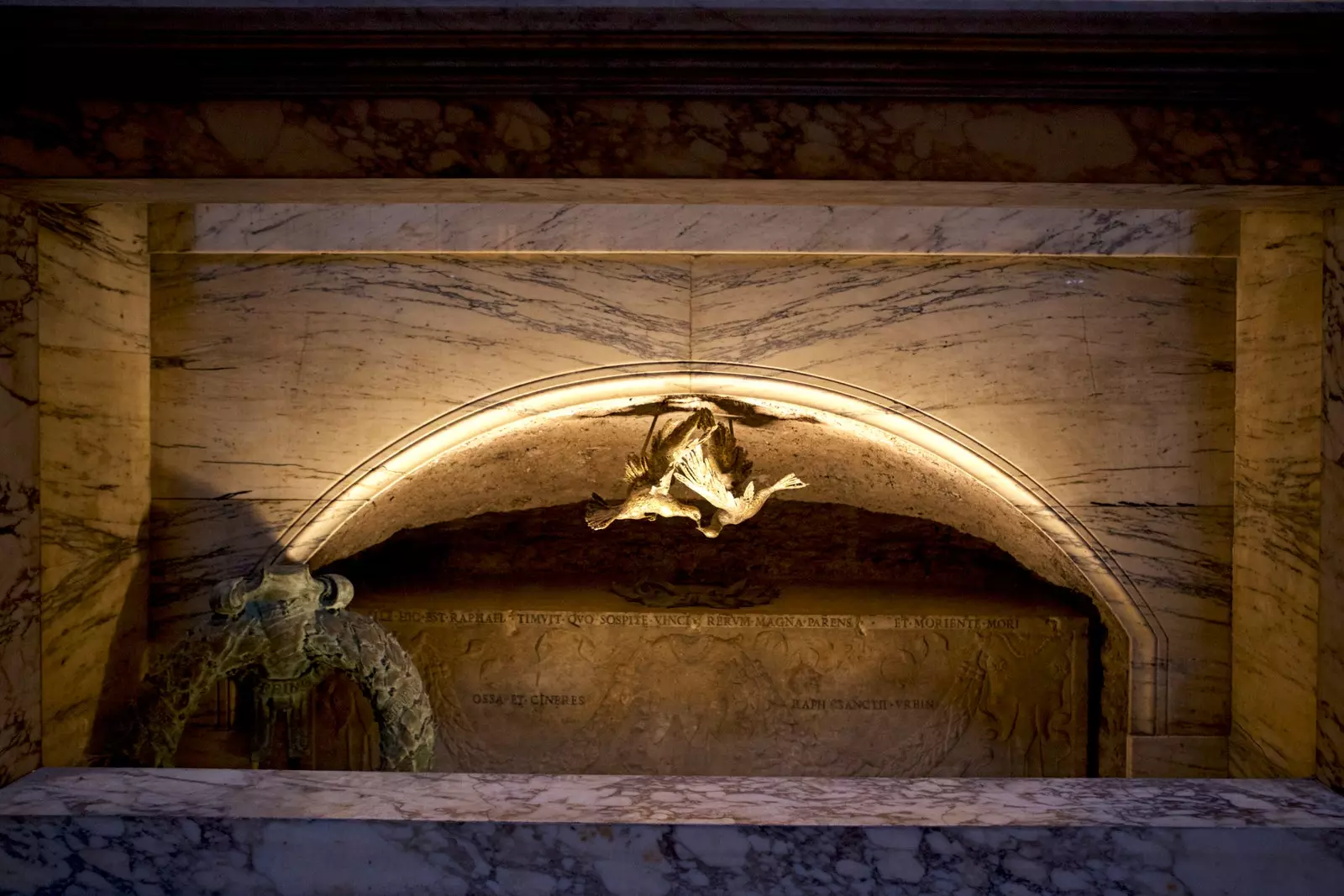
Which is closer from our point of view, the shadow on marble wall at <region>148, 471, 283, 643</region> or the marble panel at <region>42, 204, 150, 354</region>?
the marble panel at <region>42, 204, 150, 354</region>

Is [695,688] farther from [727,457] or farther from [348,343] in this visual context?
[348,343]

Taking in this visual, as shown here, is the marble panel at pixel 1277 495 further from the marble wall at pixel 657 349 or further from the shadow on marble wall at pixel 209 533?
the shadow on marble wall at pixel 209 533

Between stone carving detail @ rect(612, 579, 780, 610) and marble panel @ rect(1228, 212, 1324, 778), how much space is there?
195cm

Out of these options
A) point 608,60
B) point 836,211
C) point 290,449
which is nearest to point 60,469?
point 290,449

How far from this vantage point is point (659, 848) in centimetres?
190

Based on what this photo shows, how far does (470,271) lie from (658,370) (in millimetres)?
675

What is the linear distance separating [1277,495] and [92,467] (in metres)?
3.29

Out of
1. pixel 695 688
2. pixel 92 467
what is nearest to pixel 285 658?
pixel 92 467

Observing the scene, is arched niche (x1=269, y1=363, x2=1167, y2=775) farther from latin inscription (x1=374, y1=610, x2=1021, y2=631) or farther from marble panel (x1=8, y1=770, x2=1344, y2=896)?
marble panel (x1=8, y1=770, x2=1344, y2=896)

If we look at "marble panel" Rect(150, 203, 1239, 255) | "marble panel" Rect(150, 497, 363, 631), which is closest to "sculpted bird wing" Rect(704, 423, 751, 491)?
"marble panel" Rect(150, 203, 1239, 255)

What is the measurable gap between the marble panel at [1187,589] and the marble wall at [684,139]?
139cm

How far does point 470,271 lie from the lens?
10.1ft

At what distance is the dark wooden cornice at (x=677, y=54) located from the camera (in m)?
1.82

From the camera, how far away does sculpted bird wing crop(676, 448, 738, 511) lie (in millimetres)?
3318
